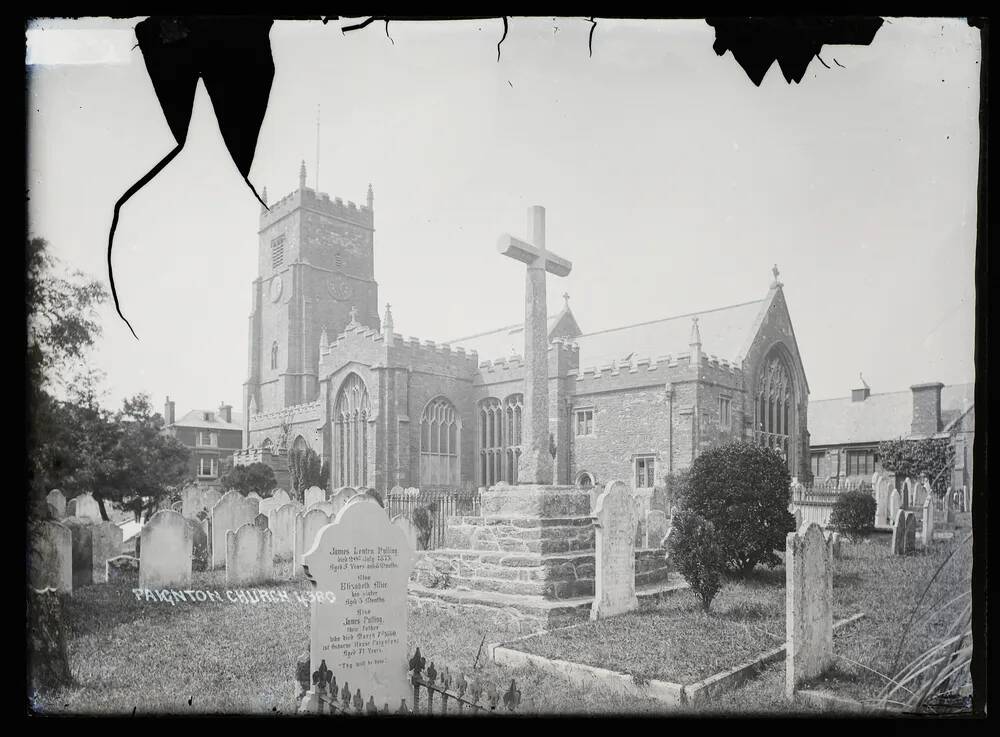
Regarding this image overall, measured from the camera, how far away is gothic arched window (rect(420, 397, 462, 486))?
26.1 ft

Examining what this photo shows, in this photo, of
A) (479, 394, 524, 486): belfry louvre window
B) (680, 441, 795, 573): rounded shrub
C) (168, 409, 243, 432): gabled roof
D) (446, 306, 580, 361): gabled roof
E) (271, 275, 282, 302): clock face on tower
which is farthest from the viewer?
(479, 394, 524, 486): belfry louvre window

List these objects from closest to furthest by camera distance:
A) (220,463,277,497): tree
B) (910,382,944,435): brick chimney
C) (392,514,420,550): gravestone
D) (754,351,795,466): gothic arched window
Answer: (910,382,944,435): brick chimney
(754,351,795,466): gothic arched window
(220,463,277,497): tree
(392,514,420,550): gravestone

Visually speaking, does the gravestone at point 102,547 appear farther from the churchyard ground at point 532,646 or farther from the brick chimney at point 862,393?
the brick chimney at point 862,393

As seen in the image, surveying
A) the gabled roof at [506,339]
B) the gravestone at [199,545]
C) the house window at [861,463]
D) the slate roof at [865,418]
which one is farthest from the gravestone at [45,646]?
the house window at [861,463]

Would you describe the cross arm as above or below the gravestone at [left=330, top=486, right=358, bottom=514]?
above

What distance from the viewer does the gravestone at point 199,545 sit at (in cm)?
677

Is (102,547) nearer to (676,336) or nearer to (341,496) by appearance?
(341,496)

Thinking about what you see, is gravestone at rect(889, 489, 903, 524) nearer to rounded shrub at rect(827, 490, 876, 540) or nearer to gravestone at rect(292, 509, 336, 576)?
rounded shrub at rect(827, 490, 876, 540)

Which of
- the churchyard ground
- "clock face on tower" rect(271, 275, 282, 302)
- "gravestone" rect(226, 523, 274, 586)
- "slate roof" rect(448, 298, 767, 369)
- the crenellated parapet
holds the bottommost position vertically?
the churchyard ground

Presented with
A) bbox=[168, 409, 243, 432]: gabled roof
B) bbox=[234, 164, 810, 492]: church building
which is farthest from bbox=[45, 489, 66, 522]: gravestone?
bbox=[234, 164, 810, 492]: church building

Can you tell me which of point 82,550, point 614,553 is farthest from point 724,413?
point 82,550

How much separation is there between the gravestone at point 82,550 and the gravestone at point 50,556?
4.7 inches

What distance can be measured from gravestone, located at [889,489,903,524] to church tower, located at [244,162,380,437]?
4.73 metres

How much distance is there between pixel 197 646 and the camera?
17.1 ft
